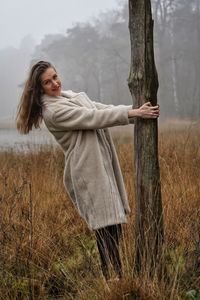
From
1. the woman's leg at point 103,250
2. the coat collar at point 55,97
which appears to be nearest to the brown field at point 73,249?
the woman's leg at point 103,250

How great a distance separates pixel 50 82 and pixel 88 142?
437mm

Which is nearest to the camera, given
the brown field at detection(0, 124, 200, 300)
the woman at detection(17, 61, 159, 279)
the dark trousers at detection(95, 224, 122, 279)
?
the brown field at detection(0, 124, 200, 300)

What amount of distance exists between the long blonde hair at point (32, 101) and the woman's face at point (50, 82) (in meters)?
0.03

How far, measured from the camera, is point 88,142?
2.70 meters

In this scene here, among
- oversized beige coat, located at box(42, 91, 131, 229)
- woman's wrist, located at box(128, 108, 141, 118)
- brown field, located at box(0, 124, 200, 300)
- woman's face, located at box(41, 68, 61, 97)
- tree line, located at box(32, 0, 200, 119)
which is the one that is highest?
tree line, located at box(32, 0, 200, 119)

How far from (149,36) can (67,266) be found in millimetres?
1619

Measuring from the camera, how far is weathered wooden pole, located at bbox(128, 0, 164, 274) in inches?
105

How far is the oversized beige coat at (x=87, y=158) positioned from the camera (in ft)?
A: 8.77

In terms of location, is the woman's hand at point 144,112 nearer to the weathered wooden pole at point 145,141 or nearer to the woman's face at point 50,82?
the weathered wooden pole at point 145,141

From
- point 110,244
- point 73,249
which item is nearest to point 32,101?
point 110,244

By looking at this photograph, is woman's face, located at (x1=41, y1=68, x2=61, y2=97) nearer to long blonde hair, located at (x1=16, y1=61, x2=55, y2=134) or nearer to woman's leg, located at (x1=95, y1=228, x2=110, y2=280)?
long blonde hair, located at (x1=16, y1=61, x2=55, y2=134)

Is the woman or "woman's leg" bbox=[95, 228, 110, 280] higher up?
the woman

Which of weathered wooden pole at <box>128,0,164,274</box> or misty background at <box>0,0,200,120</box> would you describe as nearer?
weathered wooden pole at <box>128,0,164,274</box>

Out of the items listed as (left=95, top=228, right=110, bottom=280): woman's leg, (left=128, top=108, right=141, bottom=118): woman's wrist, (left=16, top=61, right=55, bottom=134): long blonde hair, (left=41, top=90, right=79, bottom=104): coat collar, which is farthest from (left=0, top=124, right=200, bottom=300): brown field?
(left=128, top=108, right=141, bottom=118): woman's wrist
